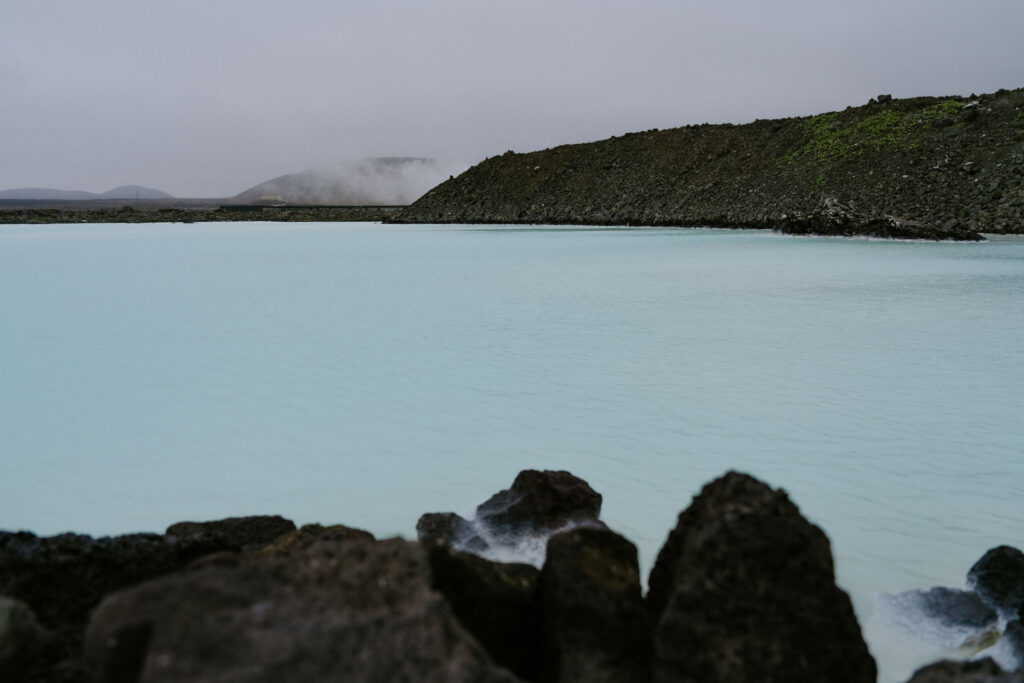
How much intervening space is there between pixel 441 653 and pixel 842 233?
1077 inches

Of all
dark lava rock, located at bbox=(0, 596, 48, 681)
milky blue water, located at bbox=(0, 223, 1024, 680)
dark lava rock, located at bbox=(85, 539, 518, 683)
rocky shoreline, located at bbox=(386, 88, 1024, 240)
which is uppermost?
rocky shoreline, located at bbox=(386, 88, 1024, 240)

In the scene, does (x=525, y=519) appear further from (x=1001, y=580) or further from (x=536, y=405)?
(x=536, y=405)

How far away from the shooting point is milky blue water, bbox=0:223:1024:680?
4297mm

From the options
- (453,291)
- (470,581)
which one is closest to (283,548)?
(470,581)

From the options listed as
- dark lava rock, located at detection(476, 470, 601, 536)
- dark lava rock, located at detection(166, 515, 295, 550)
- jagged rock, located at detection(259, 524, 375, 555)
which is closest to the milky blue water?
dark lava rock, located at detection(476, 470, 601, 536)

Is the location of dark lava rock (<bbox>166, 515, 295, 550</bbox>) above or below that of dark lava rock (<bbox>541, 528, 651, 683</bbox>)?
below

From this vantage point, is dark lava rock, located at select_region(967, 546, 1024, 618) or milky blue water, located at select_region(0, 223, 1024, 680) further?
milky blue water, located at select_region(0, 223, 1024, 680)

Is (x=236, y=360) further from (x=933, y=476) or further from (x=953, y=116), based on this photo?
(x=953, y=116)

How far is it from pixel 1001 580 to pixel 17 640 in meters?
3.22

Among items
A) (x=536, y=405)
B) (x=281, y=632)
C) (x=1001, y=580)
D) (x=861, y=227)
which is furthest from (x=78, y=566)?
(x=861, y=227)

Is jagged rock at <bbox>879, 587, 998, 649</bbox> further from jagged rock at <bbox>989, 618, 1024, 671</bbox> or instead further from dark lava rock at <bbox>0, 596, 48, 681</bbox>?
dark lava rock at <bbox>0, 596, 48, 681</bbox>

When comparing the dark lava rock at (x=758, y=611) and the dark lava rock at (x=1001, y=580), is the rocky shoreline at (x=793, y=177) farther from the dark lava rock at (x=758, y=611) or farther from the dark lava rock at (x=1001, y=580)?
the dark lava rock at (x=758, y=611)

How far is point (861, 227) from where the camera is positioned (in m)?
25.9

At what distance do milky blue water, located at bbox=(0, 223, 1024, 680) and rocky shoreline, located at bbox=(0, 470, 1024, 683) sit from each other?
1047 millimetres
